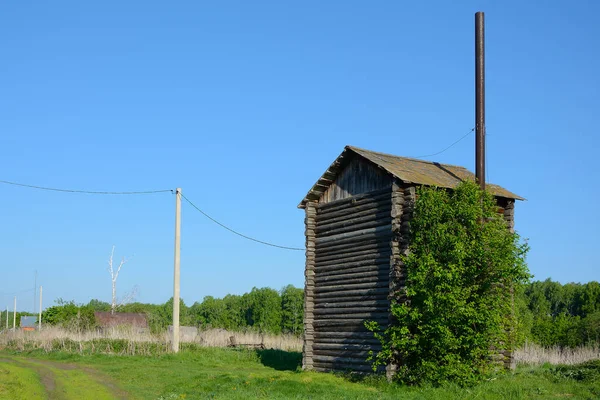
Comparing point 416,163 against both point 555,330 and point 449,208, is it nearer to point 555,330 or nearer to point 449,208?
point 449,208

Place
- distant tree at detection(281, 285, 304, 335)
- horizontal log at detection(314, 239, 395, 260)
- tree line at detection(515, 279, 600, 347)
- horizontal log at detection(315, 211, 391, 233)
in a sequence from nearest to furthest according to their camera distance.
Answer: horizontal log at detection(314, 239, 395, 260)
horizontal log at detection(315, 211, 391, 233)
tree line at detection(515, 279, 600, 347)
distant tree at detection(281, 285, 304, 335)

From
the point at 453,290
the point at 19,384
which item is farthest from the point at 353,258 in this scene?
the point at 19,384

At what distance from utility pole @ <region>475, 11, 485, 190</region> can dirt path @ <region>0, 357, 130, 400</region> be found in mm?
12727

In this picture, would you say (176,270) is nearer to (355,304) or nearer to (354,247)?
(354,247)

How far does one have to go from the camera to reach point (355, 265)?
2428 centimetres

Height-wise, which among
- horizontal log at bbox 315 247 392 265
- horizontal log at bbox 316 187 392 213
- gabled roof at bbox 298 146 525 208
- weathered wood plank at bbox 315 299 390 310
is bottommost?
weathered wood plank at bbox 315 299 390 310

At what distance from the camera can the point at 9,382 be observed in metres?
22.2

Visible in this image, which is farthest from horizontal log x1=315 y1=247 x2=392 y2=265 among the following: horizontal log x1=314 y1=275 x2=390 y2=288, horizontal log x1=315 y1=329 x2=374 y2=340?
horizontal log x1=315 y1=329 x2=374 y2=340

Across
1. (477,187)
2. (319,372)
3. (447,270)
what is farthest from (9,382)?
(477,187)

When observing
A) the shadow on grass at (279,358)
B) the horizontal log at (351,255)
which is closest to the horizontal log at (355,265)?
the horizontal log at (351,255)

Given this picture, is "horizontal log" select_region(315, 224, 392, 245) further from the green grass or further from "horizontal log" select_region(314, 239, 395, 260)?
the green grass

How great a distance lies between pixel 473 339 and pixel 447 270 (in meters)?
2.06

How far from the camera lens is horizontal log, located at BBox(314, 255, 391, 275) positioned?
75.0 feet

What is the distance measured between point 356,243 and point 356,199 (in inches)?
59.4
